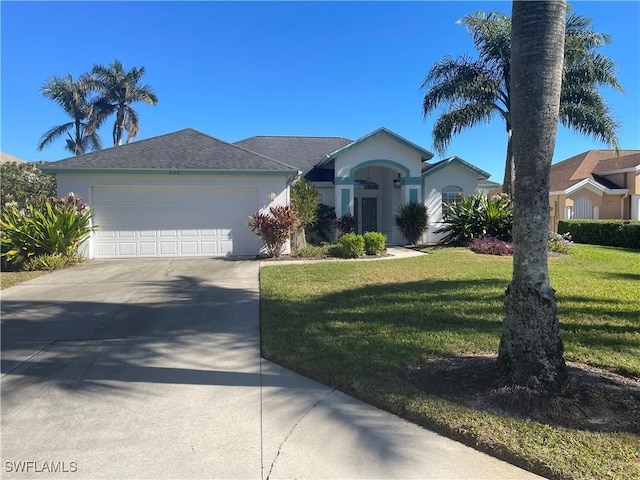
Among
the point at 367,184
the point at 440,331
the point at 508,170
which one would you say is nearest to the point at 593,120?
the point at 508,170

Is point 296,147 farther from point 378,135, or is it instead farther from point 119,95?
point 119,95

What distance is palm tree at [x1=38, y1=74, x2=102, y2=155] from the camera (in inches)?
1222

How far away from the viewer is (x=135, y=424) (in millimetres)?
3654

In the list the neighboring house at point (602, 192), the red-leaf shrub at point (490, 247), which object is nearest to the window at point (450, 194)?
the red-leaf shrub at point (490, 247)

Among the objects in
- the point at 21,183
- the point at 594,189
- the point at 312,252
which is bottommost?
the point at 312,252

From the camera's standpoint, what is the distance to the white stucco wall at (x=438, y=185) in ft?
61.1

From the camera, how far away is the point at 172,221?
1398 cm

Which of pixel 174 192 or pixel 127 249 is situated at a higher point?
pixel 174 192

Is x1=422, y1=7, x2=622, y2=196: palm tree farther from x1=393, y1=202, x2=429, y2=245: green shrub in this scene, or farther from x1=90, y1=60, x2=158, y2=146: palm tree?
x1=90, y1=60, x2=158, y2=146: palm tree

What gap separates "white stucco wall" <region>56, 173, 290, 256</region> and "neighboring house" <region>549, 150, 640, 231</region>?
19612mm

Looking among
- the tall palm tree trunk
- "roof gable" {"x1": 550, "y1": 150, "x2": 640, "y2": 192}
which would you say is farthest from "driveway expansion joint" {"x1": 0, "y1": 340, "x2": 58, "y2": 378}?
"roof gable" {"x1": 550, "y1": 150, "x2": 640, "y2": 192}

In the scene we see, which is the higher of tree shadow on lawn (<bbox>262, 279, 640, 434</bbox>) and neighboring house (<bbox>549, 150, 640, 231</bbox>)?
neighboring house (<bbox>549, 150, 640, 231</bbox>)

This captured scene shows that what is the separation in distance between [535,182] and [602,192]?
28.7 metres

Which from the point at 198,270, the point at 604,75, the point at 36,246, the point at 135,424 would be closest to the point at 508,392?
the point at 135,424
